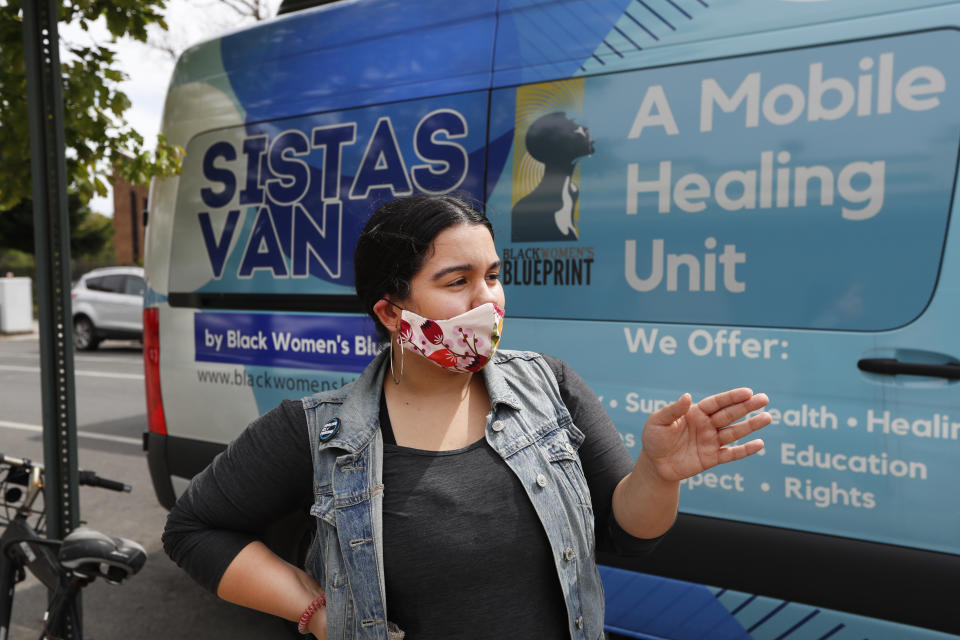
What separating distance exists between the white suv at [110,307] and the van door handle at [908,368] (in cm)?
1501

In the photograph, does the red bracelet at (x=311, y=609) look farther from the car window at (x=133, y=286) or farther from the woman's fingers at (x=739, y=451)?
the car window at (x=133, y=286)

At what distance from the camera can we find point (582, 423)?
1.50m

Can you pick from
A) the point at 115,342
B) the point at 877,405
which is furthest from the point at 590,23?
the point at 115,342

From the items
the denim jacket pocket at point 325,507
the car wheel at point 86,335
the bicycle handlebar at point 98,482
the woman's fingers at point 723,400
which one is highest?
the woman's fingers at point 723,400

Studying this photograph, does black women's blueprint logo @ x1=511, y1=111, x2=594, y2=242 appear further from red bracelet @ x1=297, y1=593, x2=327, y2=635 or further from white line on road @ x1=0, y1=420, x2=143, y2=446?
white line on road @ x1=0, y1=420, x2=143, y2=446

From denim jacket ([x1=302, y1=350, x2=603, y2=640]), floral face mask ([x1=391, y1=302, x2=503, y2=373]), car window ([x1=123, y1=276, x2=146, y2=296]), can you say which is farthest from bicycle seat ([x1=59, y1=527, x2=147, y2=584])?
car window ([x1=123, y1=276, x2=146, y2=296])

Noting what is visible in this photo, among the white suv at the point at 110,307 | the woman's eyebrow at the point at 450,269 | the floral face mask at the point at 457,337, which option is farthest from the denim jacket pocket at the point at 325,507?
the white suv at the point at 110,307

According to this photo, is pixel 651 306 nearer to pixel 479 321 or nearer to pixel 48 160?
pixel 479 321

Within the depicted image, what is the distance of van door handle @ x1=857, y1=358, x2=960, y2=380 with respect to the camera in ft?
6.66

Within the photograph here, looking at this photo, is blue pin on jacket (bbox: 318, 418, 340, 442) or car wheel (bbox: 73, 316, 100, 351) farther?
car wheel (bbox: 73, 316, 100, 351)

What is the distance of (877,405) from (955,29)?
99cm

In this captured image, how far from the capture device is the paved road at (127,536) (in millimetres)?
3590

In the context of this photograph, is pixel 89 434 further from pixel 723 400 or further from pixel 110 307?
→ pixel 110 307

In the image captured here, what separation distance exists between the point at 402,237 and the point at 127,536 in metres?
4.12
